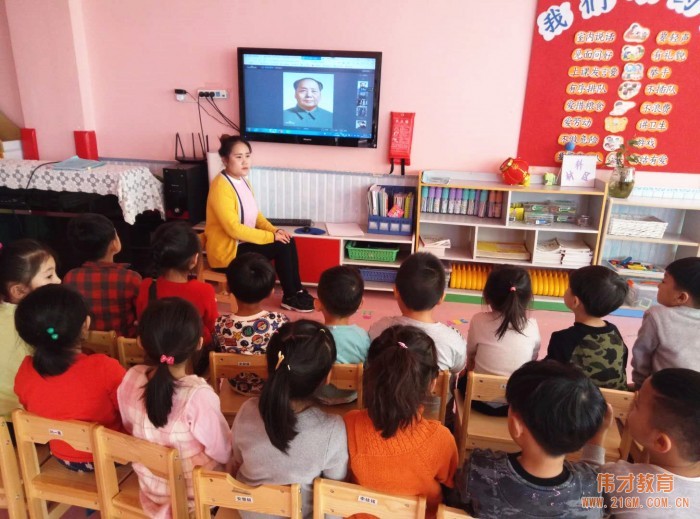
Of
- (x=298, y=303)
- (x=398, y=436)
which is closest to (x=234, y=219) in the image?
(x=298, y=303)

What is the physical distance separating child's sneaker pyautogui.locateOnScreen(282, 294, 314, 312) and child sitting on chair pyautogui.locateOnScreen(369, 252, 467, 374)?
175cm

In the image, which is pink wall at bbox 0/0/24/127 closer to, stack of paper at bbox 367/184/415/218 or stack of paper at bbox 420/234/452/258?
stack of paper at bbox 367/184/415/218

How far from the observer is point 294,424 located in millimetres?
1251

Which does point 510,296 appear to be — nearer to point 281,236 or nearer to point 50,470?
point 50,470

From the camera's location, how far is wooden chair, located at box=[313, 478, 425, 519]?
1.13 meters

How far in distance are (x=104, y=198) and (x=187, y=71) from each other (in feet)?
3.78

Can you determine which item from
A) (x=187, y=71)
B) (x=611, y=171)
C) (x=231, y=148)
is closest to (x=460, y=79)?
(x=611, y=171)

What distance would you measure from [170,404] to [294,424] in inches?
13.9

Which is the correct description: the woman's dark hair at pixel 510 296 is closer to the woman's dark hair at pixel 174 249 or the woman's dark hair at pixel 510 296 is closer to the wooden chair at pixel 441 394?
the wooden chair at pixel 441 394

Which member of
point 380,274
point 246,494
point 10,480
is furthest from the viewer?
point 380,274

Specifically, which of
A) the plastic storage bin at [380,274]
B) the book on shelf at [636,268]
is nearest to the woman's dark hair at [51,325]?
the plastic storage bin at [380,274]

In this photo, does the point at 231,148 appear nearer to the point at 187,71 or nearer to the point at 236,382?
the point at 187,71

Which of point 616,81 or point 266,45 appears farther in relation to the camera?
point 266,45

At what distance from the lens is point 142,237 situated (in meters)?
4.02
